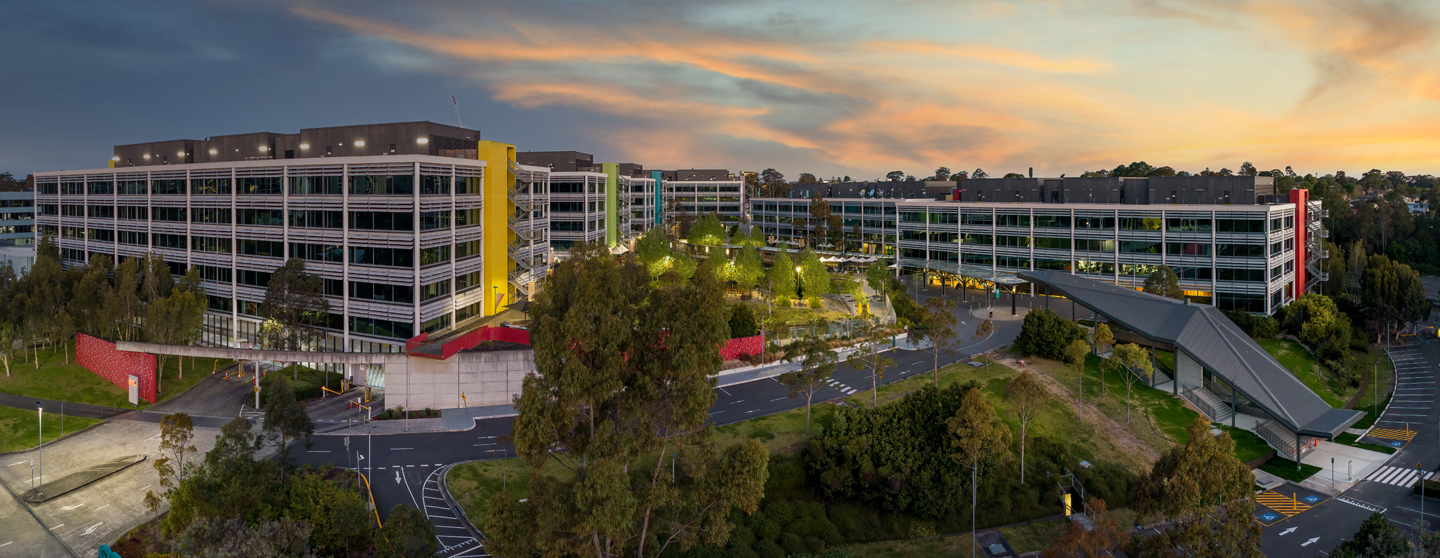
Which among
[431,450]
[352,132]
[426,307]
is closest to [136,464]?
[431,450]

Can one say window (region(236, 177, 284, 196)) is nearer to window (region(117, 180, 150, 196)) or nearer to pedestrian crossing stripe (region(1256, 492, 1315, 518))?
window (region(117, 180, 150, 196))

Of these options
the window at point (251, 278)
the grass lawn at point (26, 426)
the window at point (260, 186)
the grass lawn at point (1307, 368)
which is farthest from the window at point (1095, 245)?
the grass lawn at point (26, 426)

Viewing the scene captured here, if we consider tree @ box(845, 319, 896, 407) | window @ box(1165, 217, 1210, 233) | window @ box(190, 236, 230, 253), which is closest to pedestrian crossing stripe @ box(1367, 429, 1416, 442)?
tree @ box(845, 319, 896, 407)

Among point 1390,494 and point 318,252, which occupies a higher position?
point 318,252

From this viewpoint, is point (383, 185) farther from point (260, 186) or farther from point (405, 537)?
point (405, 537)

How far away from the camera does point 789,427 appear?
52.6 m

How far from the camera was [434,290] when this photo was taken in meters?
65.9

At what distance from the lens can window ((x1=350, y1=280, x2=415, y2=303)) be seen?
211ft

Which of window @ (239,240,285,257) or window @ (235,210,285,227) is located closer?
window @ (235,210,285,227)

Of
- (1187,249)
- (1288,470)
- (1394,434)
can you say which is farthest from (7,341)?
(1187,249)

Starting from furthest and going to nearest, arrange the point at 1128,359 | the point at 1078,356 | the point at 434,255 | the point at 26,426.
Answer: the point at 434,255, the point at 1078,356, the point at 1128,359, the point at 26,426

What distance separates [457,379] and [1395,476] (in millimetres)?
64125

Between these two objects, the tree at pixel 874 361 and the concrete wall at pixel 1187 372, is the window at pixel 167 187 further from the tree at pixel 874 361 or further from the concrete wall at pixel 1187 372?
the concrete wall at pixel 1187 372

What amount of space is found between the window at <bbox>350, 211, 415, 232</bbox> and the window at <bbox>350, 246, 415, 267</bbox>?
5.68 ft
